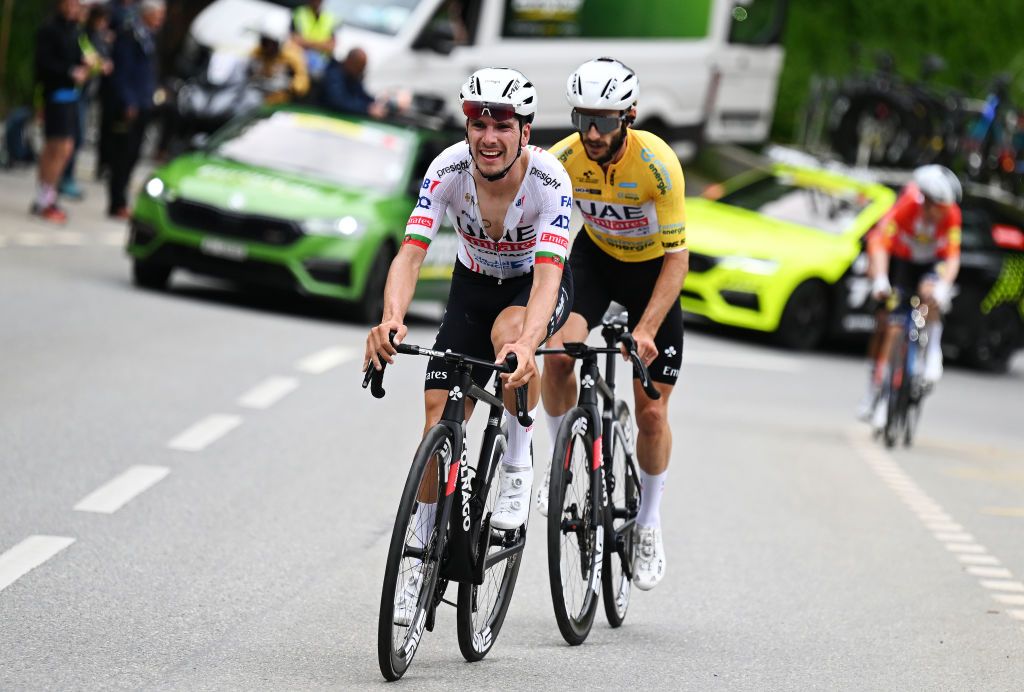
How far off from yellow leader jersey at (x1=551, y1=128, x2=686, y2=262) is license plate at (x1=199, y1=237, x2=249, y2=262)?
9181 mm

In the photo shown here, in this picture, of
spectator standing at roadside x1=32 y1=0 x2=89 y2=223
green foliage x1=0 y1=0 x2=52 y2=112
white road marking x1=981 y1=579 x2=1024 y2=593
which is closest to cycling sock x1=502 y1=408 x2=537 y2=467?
white road marking x1=981 y1=579 x2=1024 y2=593

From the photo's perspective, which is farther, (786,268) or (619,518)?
(786,268)

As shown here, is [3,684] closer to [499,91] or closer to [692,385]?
[499,91]

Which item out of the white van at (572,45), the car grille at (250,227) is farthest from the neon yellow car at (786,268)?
the white van at (572,45)

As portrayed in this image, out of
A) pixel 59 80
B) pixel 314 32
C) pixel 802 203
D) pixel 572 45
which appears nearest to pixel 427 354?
pixel 59 80

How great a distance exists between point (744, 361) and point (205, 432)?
841 cm

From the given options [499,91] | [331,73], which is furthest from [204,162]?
[499,91]

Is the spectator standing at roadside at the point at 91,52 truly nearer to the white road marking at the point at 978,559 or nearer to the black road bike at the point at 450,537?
the white road marking at the point at 978,559

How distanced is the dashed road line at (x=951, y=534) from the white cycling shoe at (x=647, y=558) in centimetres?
160

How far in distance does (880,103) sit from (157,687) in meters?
20.0

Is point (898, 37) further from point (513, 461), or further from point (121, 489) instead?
point (513, 461)

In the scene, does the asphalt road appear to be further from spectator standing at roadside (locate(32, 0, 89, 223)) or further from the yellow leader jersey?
spectator standing at roadside (locate(32, 0, 89, 223))

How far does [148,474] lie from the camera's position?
972 centimetres

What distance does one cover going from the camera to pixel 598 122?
7.36 m
